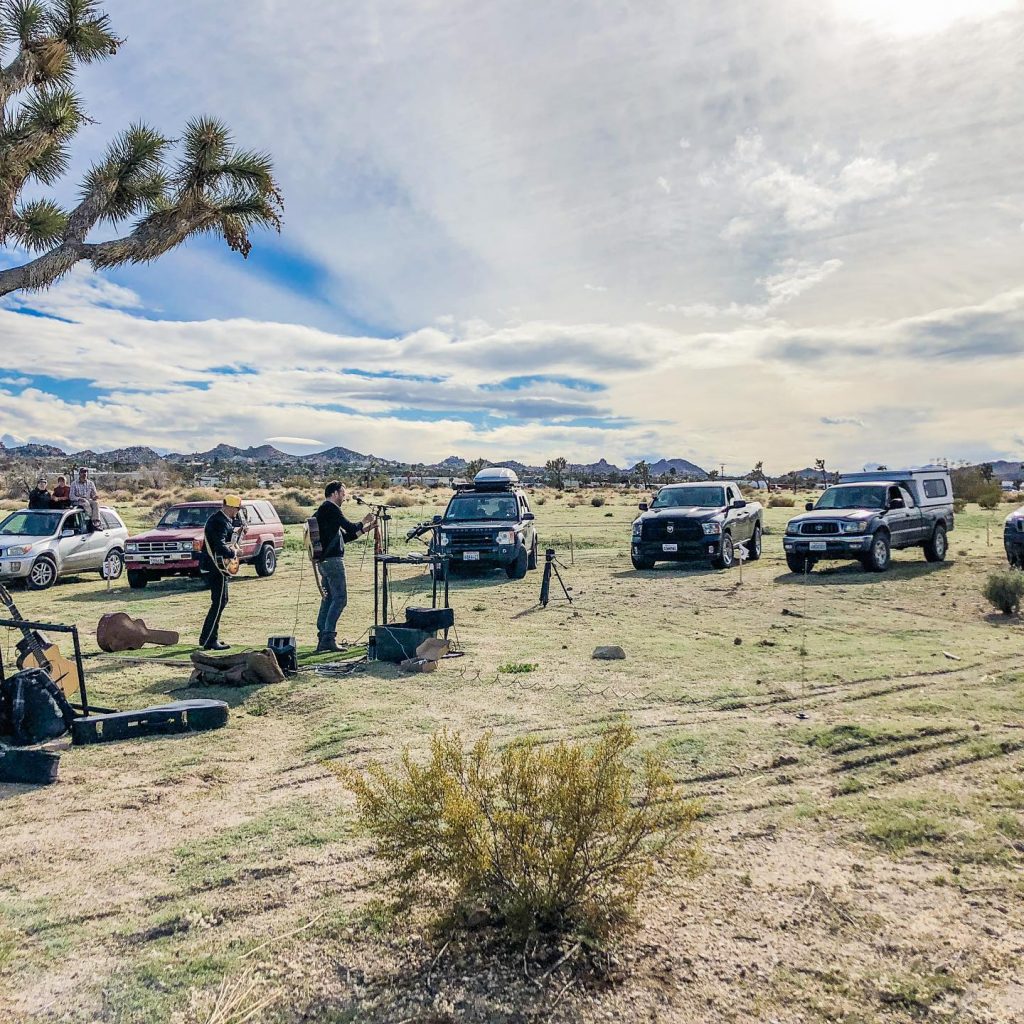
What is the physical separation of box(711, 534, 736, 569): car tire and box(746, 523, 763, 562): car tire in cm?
155

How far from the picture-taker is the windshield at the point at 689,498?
1850cm

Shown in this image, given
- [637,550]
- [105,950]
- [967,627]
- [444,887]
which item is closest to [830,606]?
[967,627]

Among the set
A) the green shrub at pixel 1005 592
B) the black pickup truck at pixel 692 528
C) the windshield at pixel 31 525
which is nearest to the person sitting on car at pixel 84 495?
the windshield at pixel 31 525

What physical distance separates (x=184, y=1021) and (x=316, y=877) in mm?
1112

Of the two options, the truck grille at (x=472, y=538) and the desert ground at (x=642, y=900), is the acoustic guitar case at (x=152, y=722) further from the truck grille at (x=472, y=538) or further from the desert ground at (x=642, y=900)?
the truck grille at (x=472, y=538)

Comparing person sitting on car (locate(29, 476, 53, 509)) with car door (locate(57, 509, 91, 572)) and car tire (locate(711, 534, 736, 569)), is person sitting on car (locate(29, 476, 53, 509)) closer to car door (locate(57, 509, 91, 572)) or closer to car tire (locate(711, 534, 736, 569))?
car door (locate(57, 509, 91, 572))

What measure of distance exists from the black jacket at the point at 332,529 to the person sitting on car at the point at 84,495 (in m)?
10.7

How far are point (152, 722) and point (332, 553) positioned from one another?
332 cm

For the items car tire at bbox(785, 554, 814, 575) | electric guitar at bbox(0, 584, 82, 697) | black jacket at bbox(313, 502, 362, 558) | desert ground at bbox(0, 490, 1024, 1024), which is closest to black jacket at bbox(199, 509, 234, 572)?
black jacket at bbox(313, 502, 362, 558)

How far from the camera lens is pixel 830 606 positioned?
1261 centimetres

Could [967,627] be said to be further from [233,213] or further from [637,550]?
[233,213]

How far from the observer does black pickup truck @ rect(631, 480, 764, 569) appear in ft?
56.6

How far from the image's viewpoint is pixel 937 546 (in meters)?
17.9

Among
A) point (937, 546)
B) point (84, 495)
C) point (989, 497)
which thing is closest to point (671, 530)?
point (937, 546)
